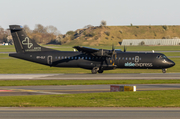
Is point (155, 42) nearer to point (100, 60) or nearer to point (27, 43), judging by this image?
point (100, 60)

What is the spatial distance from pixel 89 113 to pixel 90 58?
2531cm

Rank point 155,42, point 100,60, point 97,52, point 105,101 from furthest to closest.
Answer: point 155,42
point 100,60
point 97,52
point 105,101

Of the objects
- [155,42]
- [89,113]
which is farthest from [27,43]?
[155,42]

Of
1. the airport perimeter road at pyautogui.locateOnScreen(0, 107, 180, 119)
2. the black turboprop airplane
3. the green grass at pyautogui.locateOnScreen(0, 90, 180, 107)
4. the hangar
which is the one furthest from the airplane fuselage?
the hangar

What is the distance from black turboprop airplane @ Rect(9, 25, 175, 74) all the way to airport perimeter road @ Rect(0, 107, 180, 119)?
23006mm

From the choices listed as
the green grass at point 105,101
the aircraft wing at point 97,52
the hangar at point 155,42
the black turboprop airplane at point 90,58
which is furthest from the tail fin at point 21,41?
the hangar at point 155,42

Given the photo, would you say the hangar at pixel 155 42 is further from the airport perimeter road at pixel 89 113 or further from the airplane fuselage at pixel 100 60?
the airport perimeter road at pixel 89 113

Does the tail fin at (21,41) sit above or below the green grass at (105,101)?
above

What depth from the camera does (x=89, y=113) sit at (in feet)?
45.4

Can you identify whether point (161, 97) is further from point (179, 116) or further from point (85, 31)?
point (85, 31)

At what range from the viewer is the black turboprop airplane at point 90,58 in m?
38.0

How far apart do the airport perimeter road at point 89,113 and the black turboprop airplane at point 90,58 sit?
23.0 metres

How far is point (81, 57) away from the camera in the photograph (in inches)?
1540

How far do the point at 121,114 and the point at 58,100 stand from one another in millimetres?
5534
